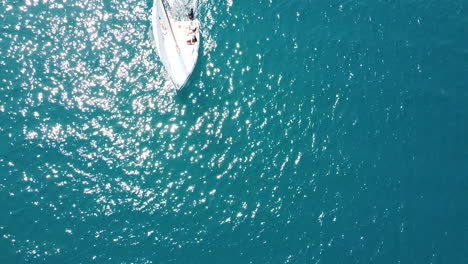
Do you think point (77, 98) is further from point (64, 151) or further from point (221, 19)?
point (221, 19)

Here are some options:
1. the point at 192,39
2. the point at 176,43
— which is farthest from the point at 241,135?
the point at 192,39

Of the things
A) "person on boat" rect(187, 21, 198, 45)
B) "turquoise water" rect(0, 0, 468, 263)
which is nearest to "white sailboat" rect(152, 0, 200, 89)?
"person on boat" rect(187, 21, 198, 45)

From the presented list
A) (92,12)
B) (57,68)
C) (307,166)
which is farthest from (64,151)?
(307,166)

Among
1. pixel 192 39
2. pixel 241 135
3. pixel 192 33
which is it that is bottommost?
pixel 241 135

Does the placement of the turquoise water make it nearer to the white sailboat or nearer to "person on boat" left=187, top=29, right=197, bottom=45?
the white sailboat

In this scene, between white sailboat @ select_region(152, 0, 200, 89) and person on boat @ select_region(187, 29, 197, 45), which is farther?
person on boat @ select_region(187, 29, 197, 45)

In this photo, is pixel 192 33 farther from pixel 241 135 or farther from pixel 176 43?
pixel 241 135
